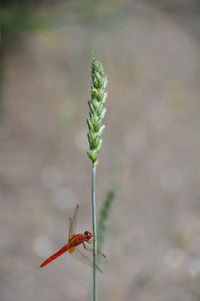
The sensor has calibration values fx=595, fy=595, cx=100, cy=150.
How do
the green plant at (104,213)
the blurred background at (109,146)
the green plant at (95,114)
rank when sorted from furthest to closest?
the blurred background at (109,146) → the green plant at (104,213) → the green plant at (95,114)

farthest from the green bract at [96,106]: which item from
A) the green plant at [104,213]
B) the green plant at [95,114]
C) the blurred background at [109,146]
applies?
the blurred background at [109,146]

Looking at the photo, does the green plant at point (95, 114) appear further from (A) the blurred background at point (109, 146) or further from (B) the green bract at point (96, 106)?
(A) the blurred background at point (109, 146)

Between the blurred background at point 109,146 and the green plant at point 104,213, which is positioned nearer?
the green plant at point 104,213

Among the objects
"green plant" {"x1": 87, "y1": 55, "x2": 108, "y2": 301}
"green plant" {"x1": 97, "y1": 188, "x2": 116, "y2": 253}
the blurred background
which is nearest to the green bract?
"green plant" {"x1": 87, "y1": 55, "x2": 108, "y2": 301}

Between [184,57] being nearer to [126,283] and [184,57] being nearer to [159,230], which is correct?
[159,230]

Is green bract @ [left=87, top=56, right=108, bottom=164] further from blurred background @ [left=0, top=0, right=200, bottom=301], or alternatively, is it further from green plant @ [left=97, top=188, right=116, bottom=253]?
blurred background @ [left=0, top=0, right=200, bottom=301]

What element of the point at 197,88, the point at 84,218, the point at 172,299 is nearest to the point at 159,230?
the point at 84,218
